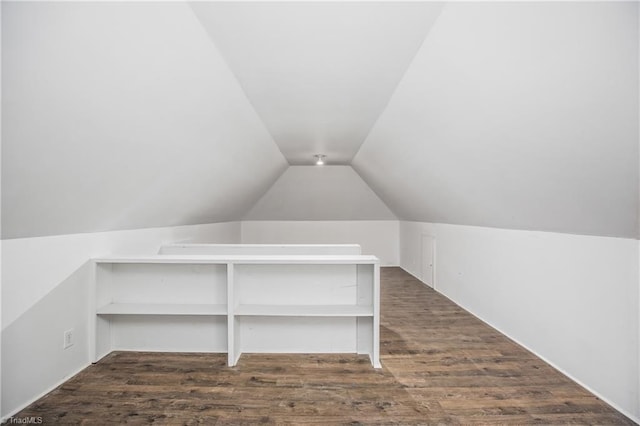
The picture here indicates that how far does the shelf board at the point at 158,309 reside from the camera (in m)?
2.62

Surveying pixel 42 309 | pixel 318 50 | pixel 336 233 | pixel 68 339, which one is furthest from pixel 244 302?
pixel 336 233

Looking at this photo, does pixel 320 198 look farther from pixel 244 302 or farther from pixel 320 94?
pixel 320 94

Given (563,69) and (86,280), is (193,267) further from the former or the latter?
(563,69)

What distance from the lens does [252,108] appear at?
9.58 feet

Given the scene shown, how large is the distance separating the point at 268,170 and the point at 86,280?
9.75ft

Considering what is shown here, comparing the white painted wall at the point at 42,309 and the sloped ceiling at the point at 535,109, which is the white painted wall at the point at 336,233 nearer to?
the sloped ceiling at the point at 535,109

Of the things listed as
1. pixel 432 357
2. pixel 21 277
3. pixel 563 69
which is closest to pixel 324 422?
pixel 432 357

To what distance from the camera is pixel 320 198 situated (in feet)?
22.3

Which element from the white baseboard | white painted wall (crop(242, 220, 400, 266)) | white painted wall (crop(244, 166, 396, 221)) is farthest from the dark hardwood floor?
white painted wall (crop(242, 220, 400, 266))

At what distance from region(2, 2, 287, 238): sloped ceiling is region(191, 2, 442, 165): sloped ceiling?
0.49 feet

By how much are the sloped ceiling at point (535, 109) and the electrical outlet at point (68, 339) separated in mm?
2886

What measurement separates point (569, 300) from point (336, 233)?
5256 mm

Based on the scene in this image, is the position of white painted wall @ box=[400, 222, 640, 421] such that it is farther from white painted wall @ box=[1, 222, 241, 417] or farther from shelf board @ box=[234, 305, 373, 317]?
white painted wall @ box=[1, 222, 241, 417]

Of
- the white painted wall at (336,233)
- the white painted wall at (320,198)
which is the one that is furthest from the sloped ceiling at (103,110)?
the white painted wall at (336,233)
